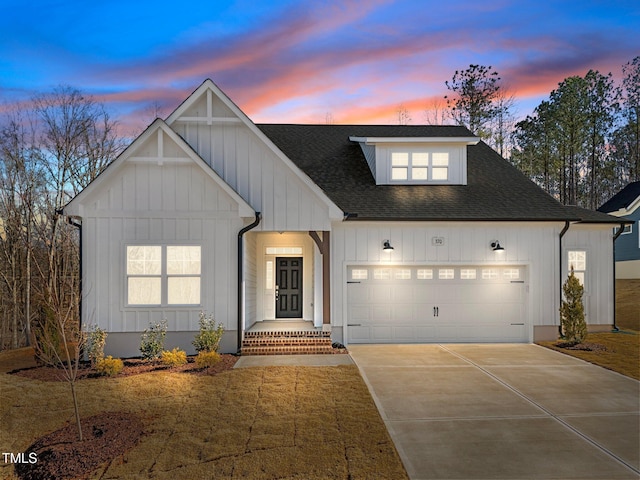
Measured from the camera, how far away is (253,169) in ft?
37.6

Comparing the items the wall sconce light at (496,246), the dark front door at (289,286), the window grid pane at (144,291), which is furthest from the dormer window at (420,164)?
the window grid pane at (144,291)

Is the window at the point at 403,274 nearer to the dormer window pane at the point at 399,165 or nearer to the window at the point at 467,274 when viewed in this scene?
the window at the point at 467,274

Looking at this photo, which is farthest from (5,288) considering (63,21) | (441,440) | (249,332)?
(441,440)

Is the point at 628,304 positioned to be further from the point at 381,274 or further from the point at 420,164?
the point at 381,274

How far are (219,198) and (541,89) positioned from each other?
25829 mm

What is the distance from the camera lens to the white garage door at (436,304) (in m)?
12.2

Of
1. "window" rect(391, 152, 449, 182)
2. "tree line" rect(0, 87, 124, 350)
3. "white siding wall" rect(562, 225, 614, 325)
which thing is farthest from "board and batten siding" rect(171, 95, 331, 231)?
"tree line" rect(0, 87, 124, 350)

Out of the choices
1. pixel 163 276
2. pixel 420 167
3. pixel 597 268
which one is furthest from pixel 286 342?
pixel 597 268

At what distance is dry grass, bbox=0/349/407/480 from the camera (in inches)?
185

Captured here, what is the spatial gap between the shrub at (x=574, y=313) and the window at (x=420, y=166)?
493 centimetres

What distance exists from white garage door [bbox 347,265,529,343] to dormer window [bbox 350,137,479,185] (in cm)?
329

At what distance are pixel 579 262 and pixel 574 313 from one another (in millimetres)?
2736

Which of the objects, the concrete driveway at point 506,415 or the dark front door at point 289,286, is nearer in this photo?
the concrete driveway at point 506,415

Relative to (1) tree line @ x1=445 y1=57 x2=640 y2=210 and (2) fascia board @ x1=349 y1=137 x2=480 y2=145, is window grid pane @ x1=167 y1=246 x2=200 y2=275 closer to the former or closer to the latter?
(2) fascia board @ x1=349 y1=137 x2=480 y2=145
